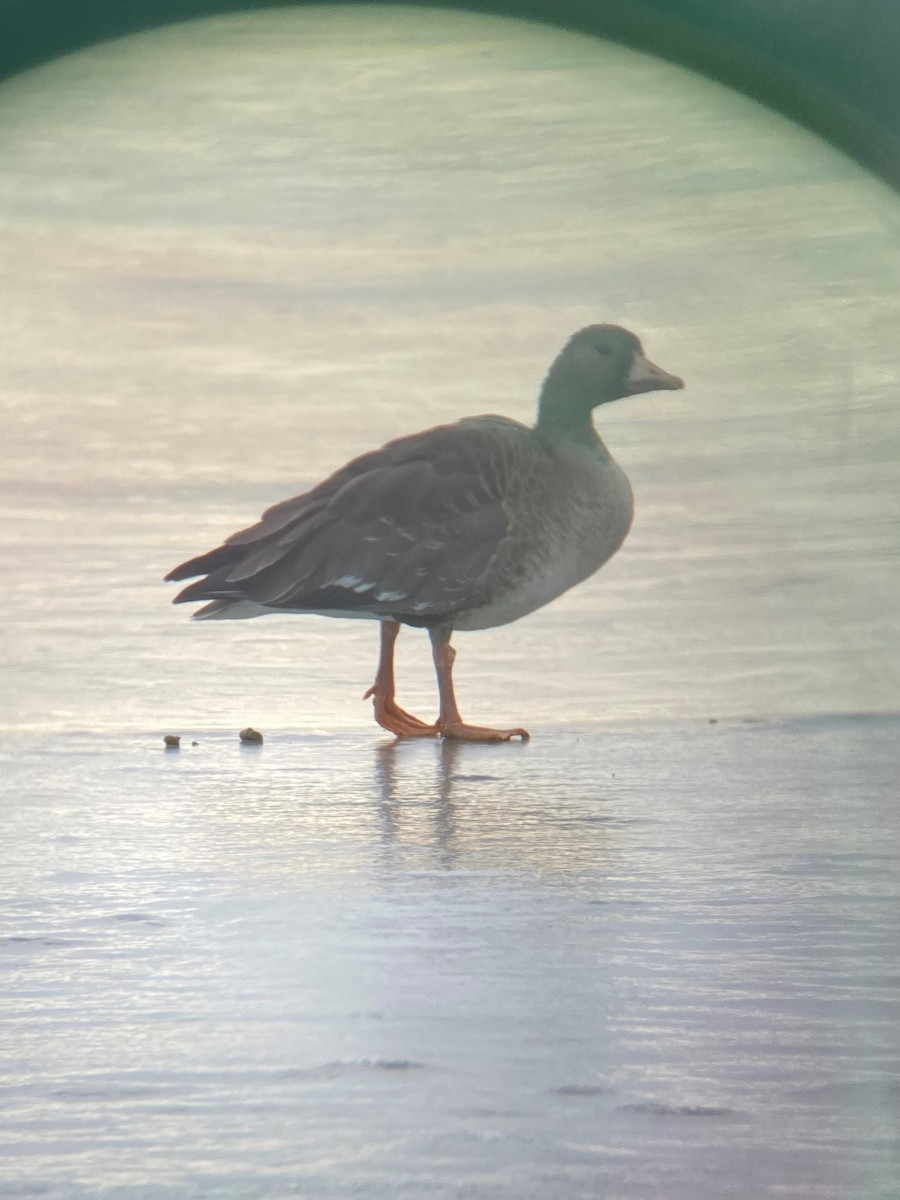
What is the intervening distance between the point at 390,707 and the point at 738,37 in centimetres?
156

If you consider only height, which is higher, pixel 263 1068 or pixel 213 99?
pixel 213 99

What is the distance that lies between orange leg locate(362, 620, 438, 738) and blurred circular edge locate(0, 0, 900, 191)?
1476 mm

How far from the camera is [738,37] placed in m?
0.47

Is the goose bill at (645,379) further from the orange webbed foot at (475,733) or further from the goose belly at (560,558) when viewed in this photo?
the orange webbed foot at (475,733)

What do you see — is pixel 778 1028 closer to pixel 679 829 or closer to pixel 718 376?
pixel 718 376

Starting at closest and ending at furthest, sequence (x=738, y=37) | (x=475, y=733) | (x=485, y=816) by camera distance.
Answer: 1. (x=738, y=37)
2. (x=485, y=816)
3. (x=475, y=733)

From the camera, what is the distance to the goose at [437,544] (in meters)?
1.93

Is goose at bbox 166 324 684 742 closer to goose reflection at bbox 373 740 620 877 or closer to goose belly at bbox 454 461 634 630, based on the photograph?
goose belly at bbox 454 461 634 630

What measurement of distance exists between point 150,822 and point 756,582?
1019mm

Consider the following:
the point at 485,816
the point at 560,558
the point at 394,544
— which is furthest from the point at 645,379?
the point at 485,816

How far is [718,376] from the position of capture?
854 mm

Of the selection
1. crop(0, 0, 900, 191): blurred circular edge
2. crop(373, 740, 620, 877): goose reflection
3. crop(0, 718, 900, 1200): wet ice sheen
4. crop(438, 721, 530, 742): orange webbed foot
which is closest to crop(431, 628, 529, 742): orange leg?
crop(438, 721, 530, 742): orange webbed foot

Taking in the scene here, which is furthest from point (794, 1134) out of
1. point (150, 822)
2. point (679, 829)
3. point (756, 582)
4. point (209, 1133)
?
point (756, 582)

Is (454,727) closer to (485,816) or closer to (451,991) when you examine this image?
(485,816)
